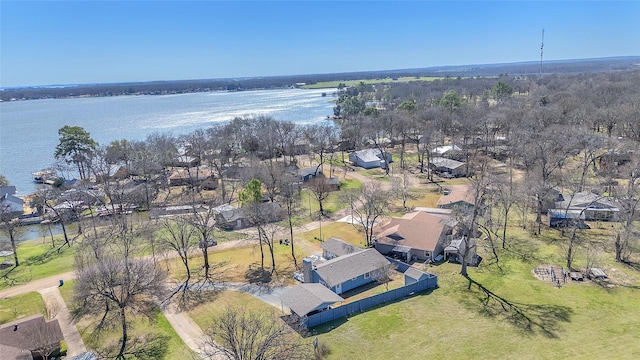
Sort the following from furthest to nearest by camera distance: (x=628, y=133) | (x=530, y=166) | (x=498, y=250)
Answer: (x=628, y=133)
(x=530, y=166)
(x=498, y=250)

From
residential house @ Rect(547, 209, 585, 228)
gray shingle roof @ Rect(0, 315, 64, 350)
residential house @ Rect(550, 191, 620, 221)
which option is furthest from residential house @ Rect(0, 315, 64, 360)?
residential house @ Rect(550, 191, 620, 221)

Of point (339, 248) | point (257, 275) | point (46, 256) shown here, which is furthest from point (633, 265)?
point (46, 256)

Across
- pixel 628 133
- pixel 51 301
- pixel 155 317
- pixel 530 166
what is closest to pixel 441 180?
pixel 530 166

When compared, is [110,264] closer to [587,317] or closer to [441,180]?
[587,317]

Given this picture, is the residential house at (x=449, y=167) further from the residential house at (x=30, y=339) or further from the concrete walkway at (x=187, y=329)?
the residential house at (x=30, y=339)

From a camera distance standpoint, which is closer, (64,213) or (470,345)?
(470,345)

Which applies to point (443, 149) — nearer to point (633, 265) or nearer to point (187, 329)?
point (633, 265)
